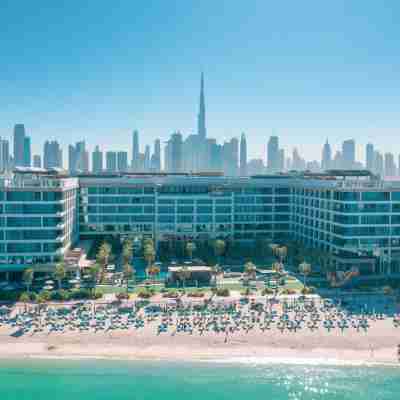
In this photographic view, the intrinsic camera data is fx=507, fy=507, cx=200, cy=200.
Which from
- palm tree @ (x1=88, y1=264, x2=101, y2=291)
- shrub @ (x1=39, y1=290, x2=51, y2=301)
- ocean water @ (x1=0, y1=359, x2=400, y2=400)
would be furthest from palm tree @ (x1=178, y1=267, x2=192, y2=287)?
ocean water @ (x1=0, y1=359, x2=400, y2=400)

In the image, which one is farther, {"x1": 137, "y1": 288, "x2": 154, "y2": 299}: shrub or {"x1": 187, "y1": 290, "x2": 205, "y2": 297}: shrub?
{"x1": 187, "y1": 290, "x2": 205, "y2": 297}: shrub

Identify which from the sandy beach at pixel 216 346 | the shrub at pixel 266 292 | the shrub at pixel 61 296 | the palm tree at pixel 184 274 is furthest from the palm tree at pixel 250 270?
the shrub at pixel 61 296

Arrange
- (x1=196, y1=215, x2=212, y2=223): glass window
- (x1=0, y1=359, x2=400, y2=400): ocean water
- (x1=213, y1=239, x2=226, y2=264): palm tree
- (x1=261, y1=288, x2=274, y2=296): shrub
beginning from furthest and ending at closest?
(x1=196, y1=215, x2=212, y2=223): glass window
(x1=213, y1=239, x2=226, y2=264): palm tree
(x1=261, y1=288, x2=274, y2=296): shrub
(x1=0, y1=359, x2=400, y2=400): ocean water

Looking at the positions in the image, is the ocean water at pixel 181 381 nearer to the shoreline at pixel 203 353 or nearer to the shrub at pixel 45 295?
the shoreline at pixel 203 353

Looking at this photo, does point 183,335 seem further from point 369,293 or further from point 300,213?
point 300,213

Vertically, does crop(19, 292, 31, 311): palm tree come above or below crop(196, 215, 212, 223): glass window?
below

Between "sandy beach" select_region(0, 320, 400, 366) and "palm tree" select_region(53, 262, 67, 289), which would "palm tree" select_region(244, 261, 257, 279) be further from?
"palm tree" select_region(53, 262, 67, 289)
